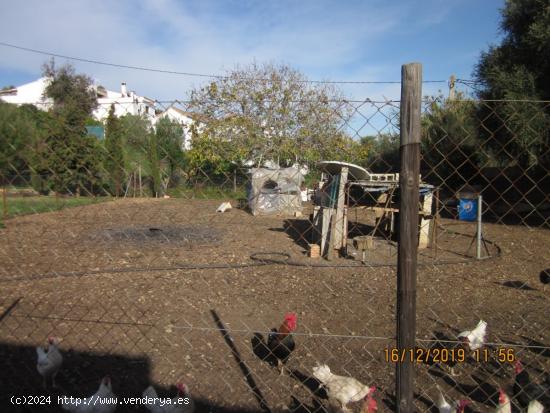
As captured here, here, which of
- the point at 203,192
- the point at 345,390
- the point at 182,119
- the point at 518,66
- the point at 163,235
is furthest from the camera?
the point at 518,66

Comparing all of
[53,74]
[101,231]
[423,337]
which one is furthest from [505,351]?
[53,74]

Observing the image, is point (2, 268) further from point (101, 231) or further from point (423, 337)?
point (423, 337)

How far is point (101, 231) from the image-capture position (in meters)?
9.32

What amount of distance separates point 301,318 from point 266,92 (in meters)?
14.5

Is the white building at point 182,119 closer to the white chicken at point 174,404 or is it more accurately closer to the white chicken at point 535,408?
the white chicken at point 174,404

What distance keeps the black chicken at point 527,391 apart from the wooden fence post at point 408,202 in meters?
1.36

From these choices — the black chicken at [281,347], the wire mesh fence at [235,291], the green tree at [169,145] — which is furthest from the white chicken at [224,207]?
the green tree at [169,145]

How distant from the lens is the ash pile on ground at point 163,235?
27.7 feet

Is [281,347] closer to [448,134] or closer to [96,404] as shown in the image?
[96,404]

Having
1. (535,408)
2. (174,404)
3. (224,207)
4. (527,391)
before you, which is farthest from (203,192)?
(224,207)

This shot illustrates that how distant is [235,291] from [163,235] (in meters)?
4.03

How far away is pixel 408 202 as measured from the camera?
61.4 inches

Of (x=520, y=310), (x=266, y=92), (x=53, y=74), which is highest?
(x=53, y=74)

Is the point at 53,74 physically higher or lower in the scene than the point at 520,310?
higher
